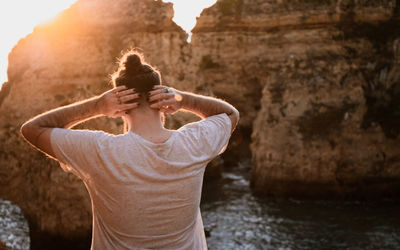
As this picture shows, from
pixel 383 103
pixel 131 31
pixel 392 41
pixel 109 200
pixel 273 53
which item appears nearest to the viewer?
pixel 109 200

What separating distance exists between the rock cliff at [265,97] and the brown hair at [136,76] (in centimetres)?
572

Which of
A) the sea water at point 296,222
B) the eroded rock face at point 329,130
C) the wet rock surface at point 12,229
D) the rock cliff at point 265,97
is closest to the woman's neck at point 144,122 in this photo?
the wet rock surface at point 12,229

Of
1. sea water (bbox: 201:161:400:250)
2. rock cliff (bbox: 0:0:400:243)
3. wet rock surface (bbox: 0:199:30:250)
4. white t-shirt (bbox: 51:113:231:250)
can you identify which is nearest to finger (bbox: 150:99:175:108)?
white t-shirt (bbox: 51:113:231:250)

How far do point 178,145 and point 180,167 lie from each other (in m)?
0.09

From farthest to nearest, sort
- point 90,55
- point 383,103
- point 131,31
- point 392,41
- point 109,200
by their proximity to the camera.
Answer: point 392,41 → point 383,103 → point 131,31 → point 90,55 → point 109,200

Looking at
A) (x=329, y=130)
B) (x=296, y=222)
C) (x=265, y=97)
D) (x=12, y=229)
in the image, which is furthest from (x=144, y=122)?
(x=265, y=97)

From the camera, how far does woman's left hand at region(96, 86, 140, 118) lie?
1418 mm

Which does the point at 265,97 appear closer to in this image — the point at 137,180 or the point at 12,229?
the point at 12,229

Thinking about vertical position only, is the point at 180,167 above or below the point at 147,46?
below

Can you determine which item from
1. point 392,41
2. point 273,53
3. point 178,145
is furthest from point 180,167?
point 273,53

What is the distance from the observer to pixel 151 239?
143 centimetres

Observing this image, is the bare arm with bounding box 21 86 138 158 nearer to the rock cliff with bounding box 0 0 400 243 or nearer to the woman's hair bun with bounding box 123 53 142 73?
the woman's hair bun with bounding box 123 53 142 73

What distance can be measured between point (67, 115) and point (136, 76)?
1.02 ft

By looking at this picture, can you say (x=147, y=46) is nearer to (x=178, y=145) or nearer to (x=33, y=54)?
(x=33, y=54)
